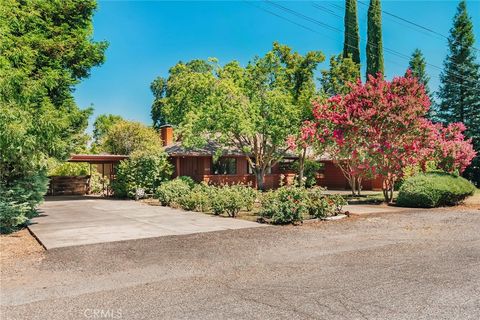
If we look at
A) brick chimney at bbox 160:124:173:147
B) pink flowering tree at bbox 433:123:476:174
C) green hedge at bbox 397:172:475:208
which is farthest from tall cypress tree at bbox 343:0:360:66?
green hedge at bbox 397:172:475:208

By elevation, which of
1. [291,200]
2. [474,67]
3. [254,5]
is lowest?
[291,200]

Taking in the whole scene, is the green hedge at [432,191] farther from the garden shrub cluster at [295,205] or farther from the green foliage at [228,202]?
the green foliage at [228,202]

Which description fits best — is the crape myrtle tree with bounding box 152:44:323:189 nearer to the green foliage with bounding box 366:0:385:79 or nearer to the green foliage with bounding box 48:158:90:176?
the green foliage with bounding box 48:158:90:176

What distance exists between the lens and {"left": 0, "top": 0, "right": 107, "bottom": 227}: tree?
398 inches

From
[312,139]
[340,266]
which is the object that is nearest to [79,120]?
[312,139]

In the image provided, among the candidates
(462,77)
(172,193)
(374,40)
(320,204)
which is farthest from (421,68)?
(320,204)

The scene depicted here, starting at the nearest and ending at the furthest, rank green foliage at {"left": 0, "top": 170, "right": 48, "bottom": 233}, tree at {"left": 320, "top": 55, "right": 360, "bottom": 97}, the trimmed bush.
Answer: green foliage at {"left": 0, "top": 170, "right": 48, "bottom": 233}, the trimmed bush, tree at {"left": 320, "top": 55, "right": 360, "bottom": 97}

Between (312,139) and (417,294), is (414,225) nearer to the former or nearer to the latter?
(417,294)

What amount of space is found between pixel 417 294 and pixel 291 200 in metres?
7.01

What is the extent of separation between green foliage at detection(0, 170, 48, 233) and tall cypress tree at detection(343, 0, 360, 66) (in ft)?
98.0

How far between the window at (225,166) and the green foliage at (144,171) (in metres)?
4.53

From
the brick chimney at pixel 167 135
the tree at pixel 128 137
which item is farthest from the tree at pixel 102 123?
the brick chimney at pixel 167 135

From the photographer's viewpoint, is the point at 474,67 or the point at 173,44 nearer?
the point at 173,44

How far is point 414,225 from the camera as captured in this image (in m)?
11.6
